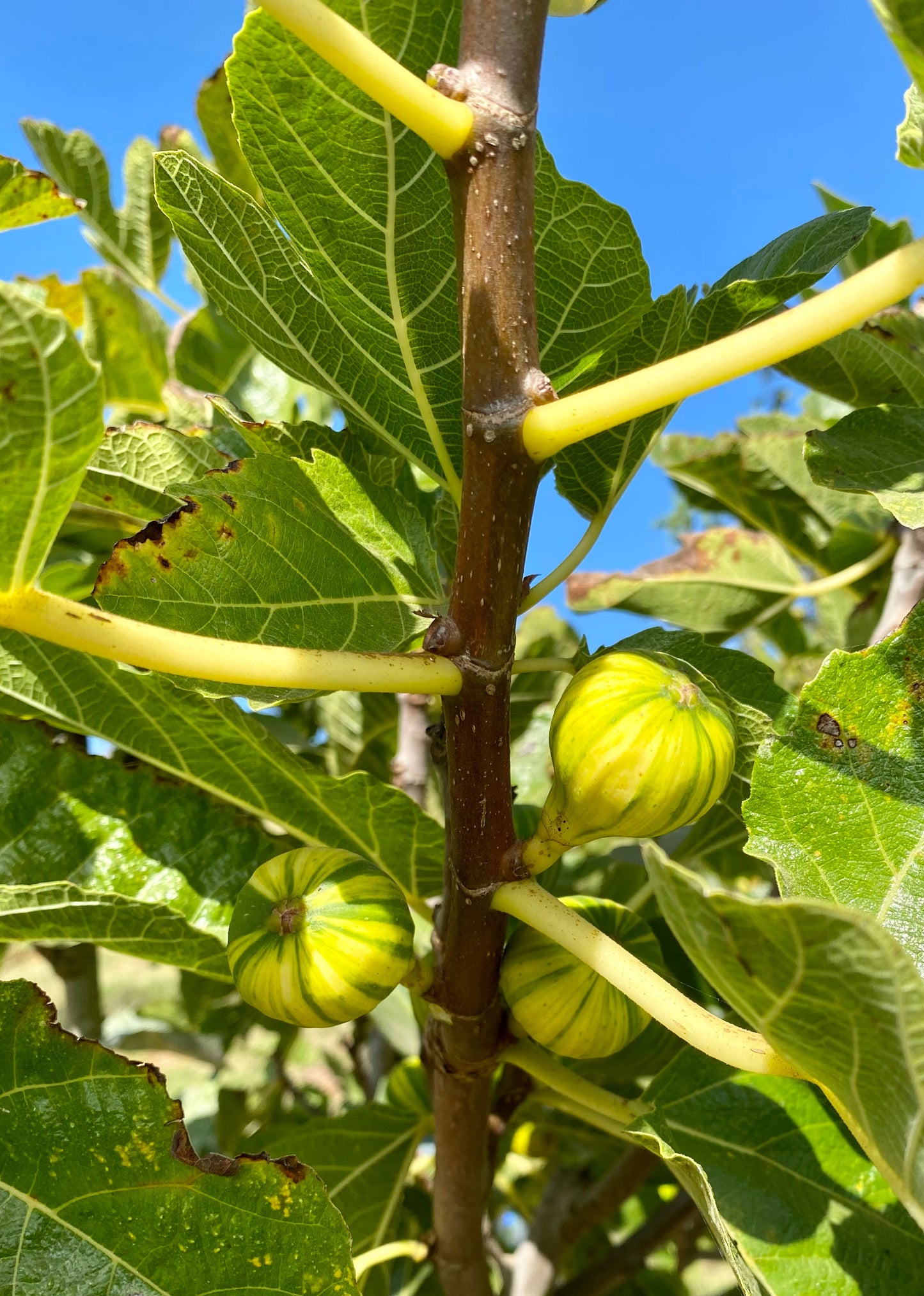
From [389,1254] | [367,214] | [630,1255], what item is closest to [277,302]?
[367,214]

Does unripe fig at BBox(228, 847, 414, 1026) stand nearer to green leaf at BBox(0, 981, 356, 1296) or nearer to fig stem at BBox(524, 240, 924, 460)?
green leaf at BBox(0, 981, 356, 1296)

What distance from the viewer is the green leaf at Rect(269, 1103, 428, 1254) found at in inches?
50.8

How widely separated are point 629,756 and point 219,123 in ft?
4.07

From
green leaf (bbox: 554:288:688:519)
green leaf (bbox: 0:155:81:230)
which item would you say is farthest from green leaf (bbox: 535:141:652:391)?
green leaf (bbox: 0:155:81:230)

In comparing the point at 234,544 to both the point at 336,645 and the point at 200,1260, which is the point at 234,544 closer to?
the point at 336,645

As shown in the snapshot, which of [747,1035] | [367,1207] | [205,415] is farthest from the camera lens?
[205,415]

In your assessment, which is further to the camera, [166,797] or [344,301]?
[166,797]

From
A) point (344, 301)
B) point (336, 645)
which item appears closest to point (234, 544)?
point (336, 645)

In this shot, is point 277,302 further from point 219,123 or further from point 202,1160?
point 219,123

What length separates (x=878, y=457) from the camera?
992 mm

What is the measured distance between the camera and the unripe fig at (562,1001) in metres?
0.85

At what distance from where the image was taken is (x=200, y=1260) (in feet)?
2.58

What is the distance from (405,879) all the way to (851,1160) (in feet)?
1.54

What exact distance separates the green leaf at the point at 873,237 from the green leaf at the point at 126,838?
1063mm
